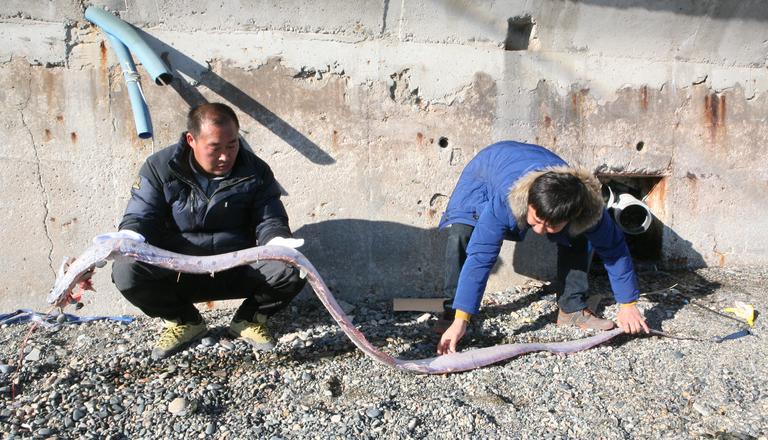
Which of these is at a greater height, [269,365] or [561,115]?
[561,115]

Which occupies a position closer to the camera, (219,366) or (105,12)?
(219,366)

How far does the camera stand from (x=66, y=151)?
3.75m

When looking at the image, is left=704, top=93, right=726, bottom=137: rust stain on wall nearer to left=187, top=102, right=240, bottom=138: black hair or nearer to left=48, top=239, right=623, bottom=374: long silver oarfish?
left=48, top=239, right=623, bottom=374: long silver oarfish

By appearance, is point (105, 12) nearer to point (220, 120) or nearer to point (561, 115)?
point (220, 120)

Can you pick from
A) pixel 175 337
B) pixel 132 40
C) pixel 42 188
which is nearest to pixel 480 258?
pixel 175 337

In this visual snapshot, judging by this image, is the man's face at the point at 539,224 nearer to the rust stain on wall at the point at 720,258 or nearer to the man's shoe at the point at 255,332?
the man's shoe at the point at 255,332

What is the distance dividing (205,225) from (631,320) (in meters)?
2.52

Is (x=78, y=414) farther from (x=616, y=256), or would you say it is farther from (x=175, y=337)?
(x=616, y=256)

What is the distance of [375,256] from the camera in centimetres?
423

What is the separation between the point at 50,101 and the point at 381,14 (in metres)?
2.17

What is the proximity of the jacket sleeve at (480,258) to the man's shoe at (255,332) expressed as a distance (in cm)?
111

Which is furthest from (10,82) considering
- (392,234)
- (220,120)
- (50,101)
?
(392,234)

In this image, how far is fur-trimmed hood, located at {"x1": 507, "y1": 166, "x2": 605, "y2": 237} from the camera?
301 cm

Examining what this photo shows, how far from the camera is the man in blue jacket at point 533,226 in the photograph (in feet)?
A: 9.62
